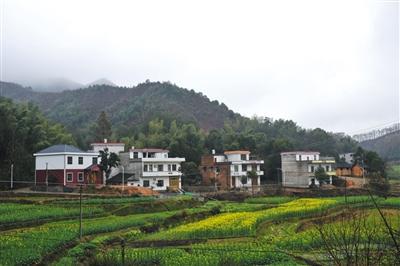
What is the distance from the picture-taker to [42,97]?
18500cm

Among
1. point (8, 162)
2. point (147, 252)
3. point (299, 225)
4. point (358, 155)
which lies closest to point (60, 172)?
point (8, 162)

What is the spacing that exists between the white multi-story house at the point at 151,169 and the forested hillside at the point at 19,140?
12057 mm

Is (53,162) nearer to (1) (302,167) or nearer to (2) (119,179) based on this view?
(2) (119,179)

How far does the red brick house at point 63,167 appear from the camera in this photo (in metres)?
51.7

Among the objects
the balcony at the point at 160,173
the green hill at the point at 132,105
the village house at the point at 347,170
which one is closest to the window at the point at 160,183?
the balcony at the point at 160,173

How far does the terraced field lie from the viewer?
1669 centimetres

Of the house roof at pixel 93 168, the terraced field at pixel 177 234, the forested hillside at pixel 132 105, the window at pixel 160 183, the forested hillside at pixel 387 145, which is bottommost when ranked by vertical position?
the terraced field at pixel 177 234

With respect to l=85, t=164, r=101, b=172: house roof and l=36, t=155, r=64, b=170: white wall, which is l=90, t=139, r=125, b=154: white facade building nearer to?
l=85, t=164, r=101, b=172: house roof

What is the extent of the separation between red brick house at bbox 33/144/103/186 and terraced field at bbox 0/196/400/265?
38.6 ft

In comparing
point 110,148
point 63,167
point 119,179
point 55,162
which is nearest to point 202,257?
point 63,167

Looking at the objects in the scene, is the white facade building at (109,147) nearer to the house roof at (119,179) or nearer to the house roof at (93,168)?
the house roof at (119,179)

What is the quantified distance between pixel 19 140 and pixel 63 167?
8.97 m

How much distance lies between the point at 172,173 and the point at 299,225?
3203 cm

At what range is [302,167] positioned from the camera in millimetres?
71188
